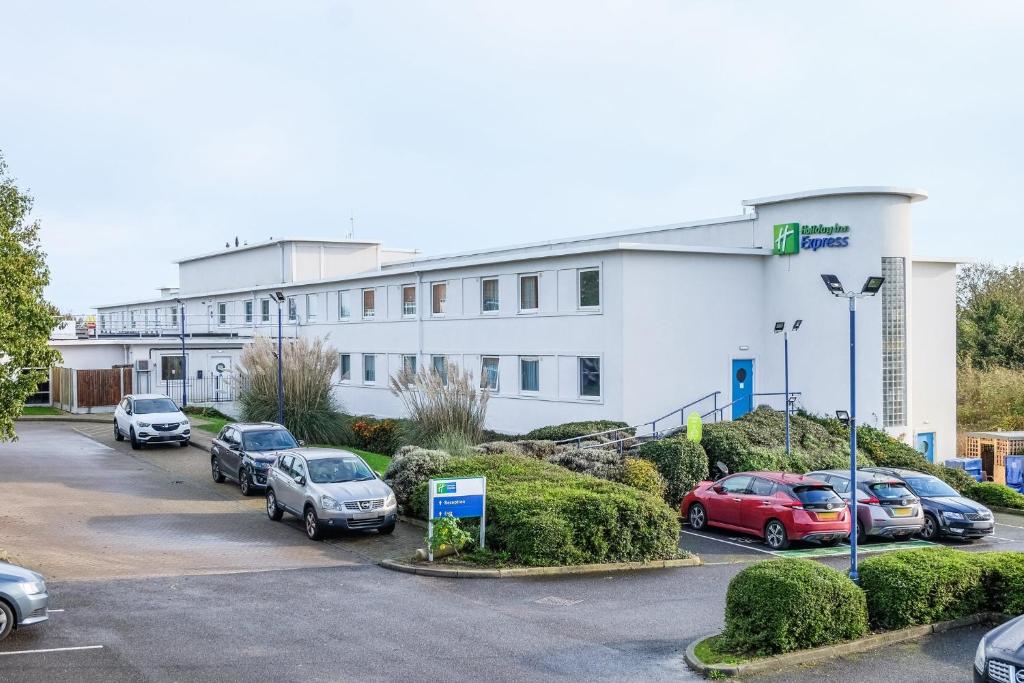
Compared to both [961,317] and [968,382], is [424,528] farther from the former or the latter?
[961,317]

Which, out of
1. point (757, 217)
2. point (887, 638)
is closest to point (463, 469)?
point (887, 638)

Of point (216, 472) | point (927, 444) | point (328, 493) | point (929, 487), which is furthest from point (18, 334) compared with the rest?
point (927, 444)

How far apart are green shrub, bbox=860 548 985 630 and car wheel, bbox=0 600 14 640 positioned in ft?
35.4

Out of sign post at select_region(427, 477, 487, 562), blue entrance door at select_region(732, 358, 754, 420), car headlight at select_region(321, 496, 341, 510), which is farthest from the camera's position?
blue entrance door at select_region(732, 358, 754, 420)

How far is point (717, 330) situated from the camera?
106ft

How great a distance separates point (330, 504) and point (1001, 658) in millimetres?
12798

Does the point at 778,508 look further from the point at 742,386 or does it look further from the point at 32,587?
the point at 32,587

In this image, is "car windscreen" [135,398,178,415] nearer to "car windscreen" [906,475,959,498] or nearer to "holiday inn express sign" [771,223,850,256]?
"holiday inn express sign" [771,223,850,256]

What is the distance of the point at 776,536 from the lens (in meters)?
21.1

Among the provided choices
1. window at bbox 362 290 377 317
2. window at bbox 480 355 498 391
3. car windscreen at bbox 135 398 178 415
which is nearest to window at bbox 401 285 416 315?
window at bbox 362 290 377 317

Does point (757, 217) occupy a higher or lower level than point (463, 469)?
higher

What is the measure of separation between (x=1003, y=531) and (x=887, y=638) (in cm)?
1450

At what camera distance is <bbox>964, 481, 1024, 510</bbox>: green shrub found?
95.2ft

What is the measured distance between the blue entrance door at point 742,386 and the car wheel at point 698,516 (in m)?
9.60
